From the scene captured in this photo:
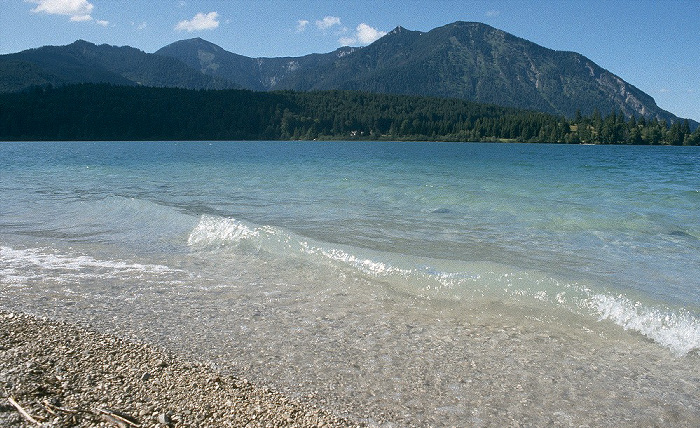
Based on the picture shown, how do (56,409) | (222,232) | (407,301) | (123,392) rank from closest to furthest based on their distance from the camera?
(56,409)
(123,392)
(407,301)
(222,232)

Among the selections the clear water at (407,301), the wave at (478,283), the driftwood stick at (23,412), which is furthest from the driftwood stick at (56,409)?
the wave at (478,283)

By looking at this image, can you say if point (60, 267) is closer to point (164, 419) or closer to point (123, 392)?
point (123, 392)

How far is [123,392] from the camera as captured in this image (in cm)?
431

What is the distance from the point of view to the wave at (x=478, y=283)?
6711 millimetres

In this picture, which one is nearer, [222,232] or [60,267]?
[60,267]

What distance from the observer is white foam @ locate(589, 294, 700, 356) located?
627cm

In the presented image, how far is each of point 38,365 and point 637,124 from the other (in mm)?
198095

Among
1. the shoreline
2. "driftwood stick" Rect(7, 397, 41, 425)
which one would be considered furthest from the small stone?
"driftwood stick" Rect(7, 397, 41, 425)

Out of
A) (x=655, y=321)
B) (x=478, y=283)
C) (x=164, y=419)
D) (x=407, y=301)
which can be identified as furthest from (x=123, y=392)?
(x=655, y=321)

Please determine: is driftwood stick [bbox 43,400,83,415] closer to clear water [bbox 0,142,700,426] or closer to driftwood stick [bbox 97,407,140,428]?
driftwood stick [bbox 97,407,140,428]

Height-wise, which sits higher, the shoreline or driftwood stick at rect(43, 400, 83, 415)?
driftwood stick at rect(43, 400, 83, 415)

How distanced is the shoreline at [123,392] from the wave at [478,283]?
426cm

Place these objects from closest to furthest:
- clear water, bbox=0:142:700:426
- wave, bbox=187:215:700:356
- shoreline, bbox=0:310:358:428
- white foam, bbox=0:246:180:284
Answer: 1. shoreline, bbox=0:310:358:428
2. clear water, bbox=0:142:700:426
3. wave, bbox=187:215:700:356
4. white foam, bbox=0:246:180:284

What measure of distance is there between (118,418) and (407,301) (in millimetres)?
4832
